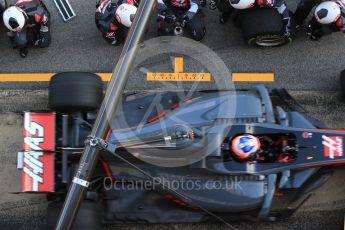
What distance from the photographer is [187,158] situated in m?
4.93

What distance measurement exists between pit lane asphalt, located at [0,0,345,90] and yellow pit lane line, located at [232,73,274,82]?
0.20 ft

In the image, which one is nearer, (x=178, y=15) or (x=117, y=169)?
(x=117, y=169)

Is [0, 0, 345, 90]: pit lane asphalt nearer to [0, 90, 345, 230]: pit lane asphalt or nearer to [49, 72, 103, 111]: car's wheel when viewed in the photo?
[0, 90, 345, 230]: pit lane asphalt

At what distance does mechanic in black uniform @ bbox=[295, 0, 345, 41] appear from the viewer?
554 cm

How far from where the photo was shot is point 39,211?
5570mm

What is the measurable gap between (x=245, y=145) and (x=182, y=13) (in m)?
2.07

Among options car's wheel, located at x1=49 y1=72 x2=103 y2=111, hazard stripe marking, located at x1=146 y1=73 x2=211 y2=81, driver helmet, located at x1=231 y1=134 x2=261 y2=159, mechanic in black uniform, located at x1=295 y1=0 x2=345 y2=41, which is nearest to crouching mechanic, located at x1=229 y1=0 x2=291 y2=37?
mechanic in black uniform, located at x1=295 y1=0 x2=345 y2=41

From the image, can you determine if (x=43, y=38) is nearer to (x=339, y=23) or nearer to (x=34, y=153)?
(x=34, y=153)

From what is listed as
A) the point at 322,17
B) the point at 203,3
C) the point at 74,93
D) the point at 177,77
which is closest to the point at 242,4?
the point at 203,3

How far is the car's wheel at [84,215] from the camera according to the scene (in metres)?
4.82

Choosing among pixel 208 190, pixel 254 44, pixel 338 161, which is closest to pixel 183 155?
pixel 208 190

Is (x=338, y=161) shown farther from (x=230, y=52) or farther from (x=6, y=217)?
(x=6, y=217)

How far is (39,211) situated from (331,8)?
13.0 feet

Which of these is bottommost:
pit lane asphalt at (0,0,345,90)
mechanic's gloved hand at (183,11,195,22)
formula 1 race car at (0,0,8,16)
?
pit lane asphalt at (0,0,345,90)
